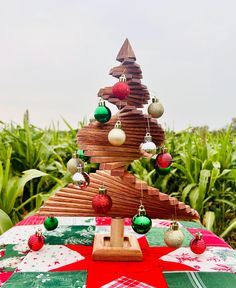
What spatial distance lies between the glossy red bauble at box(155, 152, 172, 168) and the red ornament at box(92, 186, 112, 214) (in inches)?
7.6

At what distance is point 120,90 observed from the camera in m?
1.01

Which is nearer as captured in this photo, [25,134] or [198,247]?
[198,247]

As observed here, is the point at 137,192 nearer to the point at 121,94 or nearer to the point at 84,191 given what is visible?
the point at 84,191

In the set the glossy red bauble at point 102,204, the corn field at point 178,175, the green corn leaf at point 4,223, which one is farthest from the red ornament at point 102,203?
the corn field at point 178,175

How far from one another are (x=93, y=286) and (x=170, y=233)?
0.29 m

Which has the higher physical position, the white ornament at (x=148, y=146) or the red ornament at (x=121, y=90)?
the red ornament at (x=121, y=90)

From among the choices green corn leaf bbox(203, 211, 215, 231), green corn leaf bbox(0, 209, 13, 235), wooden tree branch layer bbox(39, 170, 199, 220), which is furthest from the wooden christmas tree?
green corn leaf bbox(203, 211, 215, 231)

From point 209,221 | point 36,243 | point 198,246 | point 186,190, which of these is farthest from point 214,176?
point 36,243

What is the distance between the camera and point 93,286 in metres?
0.90

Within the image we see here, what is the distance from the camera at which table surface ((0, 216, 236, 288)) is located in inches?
37.1

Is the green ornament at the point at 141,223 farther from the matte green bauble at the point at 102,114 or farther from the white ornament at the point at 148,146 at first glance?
the matte green bauble at the point at 102,114

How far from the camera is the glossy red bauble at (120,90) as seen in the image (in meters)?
1.01

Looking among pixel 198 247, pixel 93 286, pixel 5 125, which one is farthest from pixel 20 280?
pixel 5 125

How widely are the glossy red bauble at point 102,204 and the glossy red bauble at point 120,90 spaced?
296 millimetres
